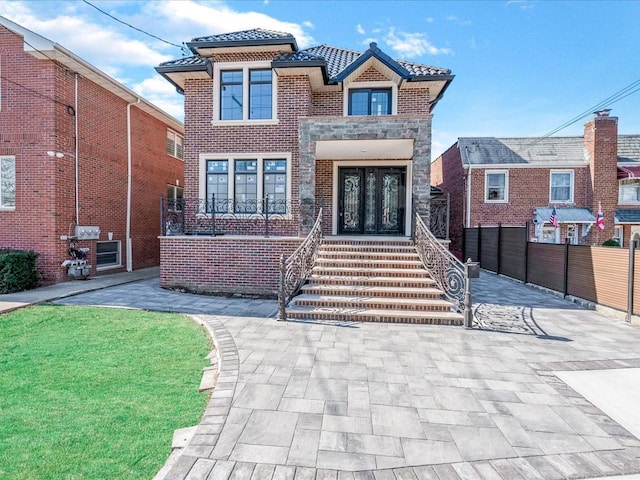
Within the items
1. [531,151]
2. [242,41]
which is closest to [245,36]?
[242,41]

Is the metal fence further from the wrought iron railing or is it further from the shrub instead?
the shrub

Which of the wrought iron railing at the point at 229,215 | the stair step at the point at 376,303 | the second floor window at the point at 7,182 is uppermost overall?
the second floor window at the point at 7,182

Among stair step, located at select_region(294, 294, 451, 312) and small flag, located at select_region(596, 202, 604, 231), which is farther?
small flag, located at select_region(596, 202, 604, 231)

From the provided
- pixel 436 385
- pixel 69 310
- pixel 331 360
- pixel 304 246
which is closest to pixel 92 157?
pixel 69 310

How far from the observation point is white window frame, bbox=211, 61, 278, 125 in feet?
33.3

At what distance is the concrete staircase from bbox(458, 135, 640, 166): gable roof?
11.5 meters

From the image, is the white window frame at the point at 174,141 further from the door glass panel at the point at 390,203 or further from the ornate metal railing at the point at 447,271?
the ornate metal railing at the point at 447,271

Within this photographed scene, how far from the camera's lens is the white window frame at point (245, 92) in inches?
400

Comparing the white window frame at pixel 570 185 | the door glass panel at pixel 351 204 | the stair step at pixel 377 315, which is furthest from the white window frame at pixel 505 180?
the stair step at pixel 377 315

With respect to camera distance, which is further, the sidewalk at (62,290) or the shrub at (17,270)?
the shrub at (17,270)

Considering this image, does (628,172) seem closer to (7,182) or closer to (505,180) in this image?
(505,180)

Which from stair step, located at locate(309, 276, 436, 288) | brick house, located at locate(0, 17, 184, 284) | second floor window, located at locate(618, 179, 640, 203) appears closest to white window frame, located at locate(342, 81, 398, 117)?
stair step, located at locate(309, 276, 436, 288)

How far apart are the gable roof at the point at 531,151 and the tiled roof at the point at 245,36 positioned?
11863 millimetres

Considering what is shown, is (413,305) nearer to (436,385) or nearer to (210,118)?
(436,385)
